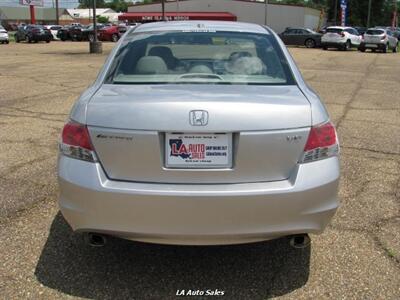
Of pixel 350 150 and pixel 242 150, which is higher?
pixel 242 150

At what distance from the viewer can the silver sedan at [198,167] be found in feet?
9.63

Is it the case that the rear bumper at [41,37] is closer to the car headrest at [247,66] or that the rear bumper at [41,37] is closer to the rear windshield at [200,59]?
the rear windshield at [200,59]

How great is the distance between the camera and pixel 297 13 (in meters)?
69.6

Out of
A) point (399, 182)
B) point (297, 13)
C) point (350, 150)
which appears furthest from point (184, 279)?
point (297, 13)

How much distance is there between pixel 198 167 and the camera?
2.97 meters

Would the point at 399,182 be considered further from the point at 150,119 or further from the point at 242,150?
the point at 150,119

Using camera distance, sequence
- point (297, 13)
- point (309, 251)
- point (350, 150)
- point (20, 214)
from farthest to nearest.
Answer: point (297, 13) < point (350, 150) < point (20, 214) < point (309, 251)

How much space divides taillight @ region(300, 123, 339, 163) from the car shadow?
2.80ft

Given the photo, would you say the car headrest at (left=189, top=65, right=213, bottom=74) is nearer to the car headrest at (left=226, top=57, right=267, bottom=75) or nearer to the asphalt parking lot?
the car headrest at (left=226, top=57, right=267, bottom=75)

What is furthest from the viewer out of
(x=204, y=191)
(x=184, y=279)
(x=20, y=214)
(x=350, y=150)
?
(x=350, y=150)

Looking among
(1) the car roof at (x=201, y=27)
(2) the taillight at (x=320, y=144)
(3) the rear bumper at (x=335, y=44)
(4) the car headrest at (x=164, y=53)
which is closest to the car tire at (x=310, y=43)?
(3) the rear bumper at (x=335, y=44)

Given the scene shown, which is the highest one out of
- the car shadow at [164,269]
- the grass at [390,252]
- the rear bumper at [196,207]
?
the rear bumper at [196,207]

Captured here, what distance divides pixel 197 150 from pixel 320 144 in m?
0.74

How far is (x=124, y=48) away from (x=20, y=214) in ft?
5.39
